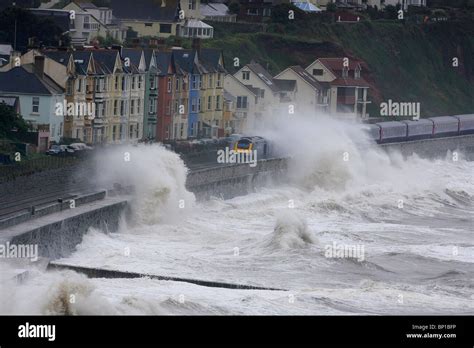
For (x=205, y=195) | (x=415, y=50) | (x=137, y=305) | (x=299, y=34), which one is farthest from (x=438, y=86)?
(x=137, y=305)

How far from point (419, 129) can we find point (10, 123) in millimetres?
32124

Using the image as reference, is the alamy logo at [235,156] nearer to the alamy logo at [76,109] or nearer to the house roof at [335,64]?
the alamy logo at [76,109]

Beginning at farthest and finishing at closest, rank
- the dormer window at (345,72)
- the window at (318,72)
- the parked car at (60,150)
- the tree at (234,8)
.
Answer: the tree at (234,8)
the dormer window at (345,72)
the window at (318,72)
the parked car at (60,150)

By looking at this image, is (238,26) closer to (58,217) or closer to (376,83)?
(376,83)

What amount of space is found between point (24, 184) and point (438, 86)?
63134 mm

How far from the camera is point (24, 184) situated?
47250 millimetres

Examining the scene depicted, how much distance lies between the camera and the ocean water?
34.6 m

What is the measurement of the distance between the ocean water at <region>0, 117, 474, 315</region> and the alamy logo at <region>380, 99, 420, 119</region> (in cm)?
2593
